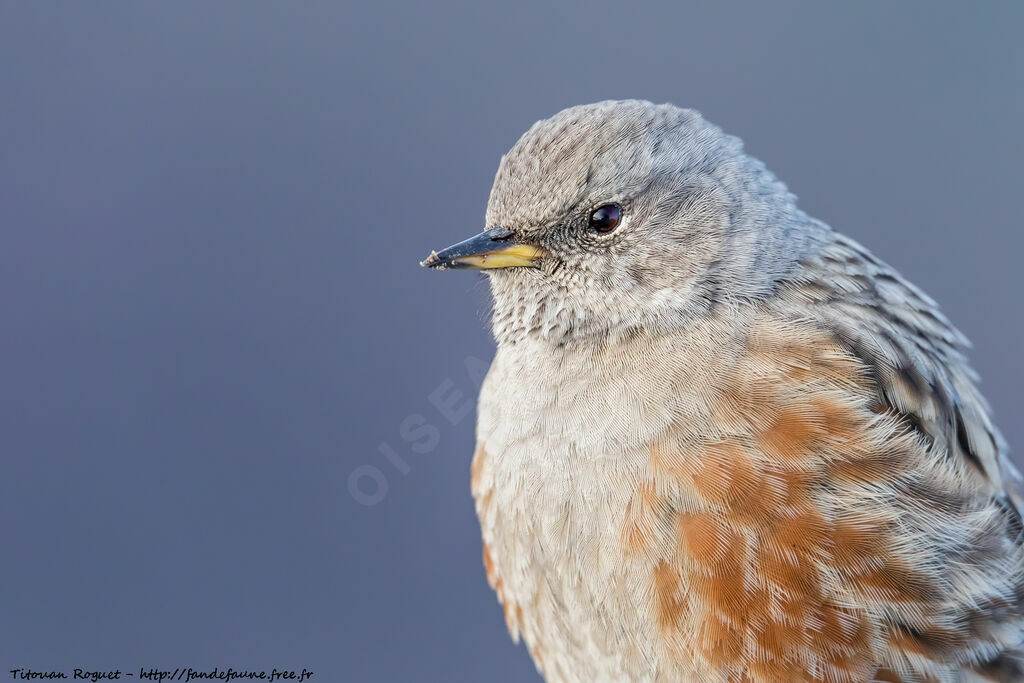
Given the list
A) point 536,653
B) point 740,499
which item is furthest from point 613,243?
point 536,653

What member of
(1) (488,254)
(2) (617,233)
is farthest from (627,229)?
(1) (488,254)

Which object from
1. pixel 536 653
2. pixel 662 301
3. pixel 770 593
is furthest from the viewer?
pixel 536 653

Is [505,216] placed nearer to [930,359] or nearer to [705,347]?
[705,347]

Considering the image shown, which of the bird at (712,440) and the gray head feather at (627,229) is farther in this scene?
the gray head feather at (627,229)

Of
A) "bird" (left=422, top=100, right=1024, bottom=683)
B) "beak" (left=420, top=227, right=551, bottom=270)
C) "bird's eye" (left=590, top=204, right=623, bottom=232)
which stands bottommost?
"bird" (left=422, top=100, right=1024, bottom=683)

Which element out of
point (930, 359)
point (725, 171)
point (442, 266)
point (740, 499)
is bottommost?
point (740, 499)

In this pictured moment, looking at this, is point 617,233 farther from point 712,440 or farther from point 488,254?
point 712,440
